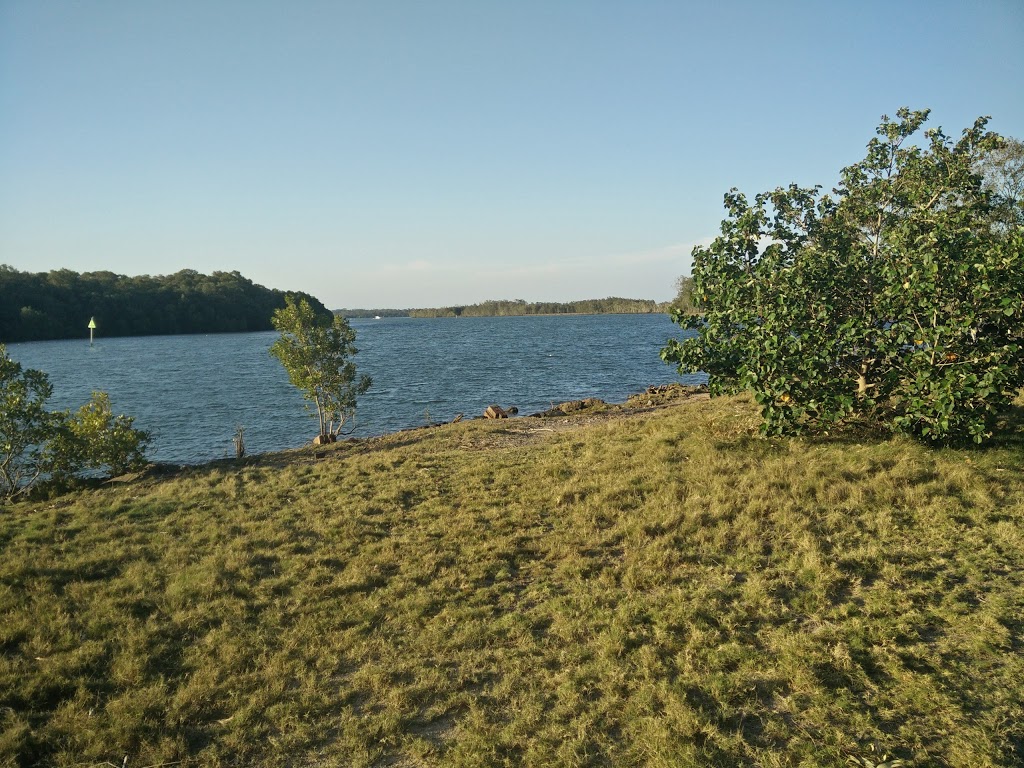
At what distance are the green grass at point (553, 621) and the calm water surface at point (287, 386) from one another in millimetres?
14892

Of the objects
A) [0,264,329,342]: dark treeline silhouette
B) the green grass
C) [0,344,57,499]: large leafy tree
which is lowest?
the green grass

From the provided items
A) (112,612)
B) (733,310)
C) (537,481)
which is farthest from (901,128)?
(112,612)

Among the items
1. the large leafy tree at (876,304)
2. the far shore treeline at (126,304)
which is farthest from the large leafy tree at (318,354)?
the far shore treeline at (126,304)

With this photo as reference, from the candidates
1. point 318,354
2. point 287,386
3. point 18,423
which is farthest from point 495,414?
point 287,386

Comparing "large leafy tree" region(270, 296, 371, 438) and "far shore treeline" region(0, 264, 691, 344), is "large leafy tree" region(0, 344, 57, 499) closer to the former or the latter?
"large leafy tree" region(270, 296, 371, 438)

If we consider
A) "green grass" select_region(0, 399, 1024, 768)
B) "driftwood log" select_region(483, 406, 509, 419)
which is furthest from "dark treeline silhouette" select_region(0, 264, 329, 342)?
"green grass" select_region(0, 399, 1024, 768)

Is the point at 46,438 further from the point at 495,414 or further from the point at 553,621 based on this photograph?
the point at 553,621

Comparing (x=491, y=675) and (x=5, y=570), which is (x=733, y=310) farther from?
(x=5, y=570)

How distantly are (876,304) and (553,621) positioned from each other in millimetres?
9310

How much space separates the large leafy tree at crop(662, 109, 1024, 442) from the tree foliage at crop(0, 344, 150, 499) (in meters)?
16.4

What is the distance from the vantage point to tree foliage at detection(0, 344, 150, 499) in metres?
16.3

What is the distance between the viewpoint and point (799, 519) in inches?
367

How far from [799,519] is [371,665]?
21.7 feet

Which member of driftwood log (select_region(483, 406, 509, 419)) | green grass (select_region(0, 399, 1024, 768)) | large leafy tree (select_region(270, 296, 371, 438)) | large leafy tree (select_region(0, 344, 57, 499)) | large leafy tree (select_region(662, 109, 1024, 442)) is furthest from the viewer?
driftwood log (select_region(483, 406, 509, 419))
